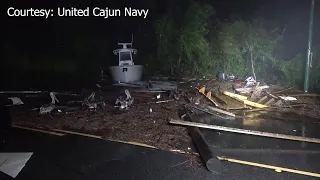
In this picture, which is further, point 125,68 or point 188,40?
point 125,68

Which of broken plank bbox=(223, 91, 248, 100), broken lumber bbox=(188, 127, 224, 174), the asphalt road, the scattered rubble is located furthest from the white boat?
broken lumber bbox=(188, 127, 224, 174)

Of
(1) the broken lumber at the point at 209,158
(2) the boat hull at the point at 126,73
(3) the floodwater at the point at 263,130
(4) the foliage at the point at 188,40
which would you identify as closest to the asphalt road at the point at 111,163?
(1) the broken lumber at the point at 209,158

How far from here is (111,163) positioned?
14.4 feet

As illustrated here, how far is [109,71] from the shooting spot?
15.8 m

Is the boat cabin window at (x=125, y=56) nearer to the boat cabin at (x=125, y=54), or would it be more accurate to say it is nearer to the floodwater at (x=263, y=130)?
the boat cabin at (x=125, y=54)

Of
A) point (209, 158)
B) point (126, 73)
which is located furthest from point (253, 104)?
point (126, 73)

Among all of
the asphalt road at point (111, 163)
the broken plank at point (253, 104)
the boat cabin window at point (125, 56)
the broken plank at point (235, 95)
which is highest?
the boat cabin window at point (125, 56)

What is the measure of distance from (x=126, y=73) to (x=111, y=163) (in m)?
10.8

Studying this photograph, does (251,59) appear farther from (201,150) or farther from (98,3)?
(201,150)

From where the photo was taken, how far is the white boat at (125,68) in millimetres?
14906

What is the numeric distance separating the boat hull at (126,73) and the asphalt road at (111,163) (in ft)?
31.3

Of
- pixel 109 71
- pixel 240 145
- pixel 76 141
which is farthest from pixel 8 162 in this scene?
pixel 109 71

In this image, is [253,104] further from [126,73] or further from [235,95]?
[126,73]

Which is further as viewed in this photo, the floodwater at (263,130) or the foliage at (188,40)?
the foliage at (188,40)
